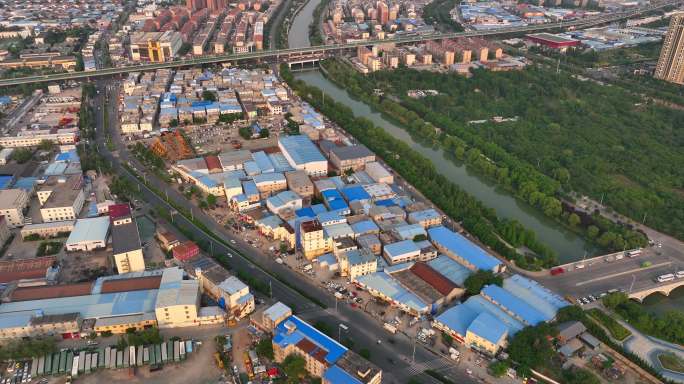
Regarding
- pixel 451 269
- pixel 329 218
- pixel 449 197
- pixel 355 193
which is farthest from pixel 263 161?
pixel 451 269

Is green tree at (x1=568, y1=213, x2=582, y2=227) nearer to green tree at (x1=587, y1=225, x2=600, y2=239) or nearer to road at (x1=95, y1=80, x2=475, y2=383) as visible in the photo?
green tree at (x1=587, y1=225, x2=600, y2=239)

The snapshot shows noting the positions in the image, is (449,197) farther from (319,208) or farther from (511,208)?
(319,208)

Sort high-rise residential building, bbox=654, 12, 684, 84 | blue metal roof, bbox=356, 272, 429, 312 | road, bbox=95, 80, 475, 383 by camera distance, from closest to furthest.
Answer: road, bbox=95, 80, 475, 383, blue metal roof, bbox=356, 272, 429, 312, high-rise residential building, bbox=654, 12, 684, 84

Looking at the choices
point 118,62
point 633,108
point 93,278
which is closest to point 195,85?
point 118,62

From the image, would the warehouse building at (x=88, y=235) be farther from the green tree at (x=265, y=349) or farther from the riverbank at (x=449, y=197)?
the riverbank at (x=449, y=197)

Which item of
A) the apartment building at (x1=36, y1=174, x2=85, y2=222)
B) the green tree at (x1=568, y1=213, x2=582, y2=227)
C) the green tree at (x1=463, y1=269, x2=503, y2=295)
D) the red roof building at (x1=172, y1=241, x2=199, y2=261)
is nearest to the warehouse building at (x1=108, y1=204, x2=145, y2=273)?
the red roof building at (x1=172, y1=241, x2=199, y2=261)

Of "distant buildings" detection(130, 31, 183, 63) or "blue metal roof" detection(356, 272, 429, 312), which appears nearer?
"blue metal roof" detection(356, 272, 429, 312)
